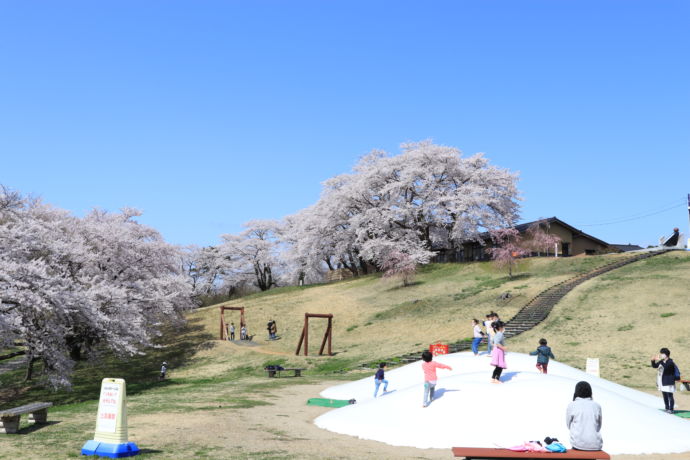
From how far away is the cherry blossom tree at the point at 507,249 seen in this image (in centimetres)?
5490

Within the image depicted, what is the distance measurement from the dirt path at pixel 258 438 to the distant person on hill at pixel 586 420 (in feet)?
13.8

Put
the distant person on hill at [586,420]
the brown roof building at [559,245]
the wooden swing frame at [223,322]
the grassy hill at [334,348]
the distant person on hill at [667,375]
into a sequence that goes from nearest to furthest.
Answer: the distant person on hill at [586,420] < the grassy hill at [334,348] < the distant person on hill at [667,375] < the wooden swing frame at [223,322] < the brown roof building at [559,245]

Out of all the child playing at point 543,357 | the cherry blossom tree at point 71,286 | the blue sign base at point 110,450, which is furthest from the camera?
the cherry blossom tree at point 71,286

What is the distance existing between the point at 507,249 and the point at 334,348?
20.9 m

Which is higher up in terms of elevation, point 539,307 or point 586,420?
point 539,307

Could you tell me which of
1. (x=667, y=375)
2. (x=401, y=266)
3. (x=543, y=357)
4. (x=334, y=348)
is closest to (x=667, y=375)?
(x=667, y=375)

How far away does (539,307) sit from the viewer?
137 feet

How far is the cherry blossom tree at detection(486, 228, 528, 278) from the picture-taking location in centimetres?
5490

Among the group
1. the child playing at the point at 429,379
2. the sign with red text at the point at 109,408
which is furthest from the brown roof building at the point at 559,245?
the sign with red text at the point at 109,408

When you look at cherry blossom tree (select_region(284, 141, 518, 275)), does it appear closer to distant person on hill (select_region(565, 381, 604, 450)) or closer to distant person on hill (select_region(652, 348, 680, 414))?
distant person on hill (select_region(652, 348, 680, 414))

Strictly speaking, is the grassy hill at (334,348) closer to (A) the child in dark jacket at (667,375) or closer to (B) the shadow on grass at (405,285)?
(B) the shadow on grass at (405,285)

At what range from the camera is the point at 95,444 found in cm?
1198

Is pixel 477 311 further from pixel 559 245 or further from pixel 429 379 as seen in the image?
pixel 429 379

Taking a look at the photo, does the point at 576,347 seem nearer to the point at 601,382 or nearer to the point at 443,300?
the point at 601,382
